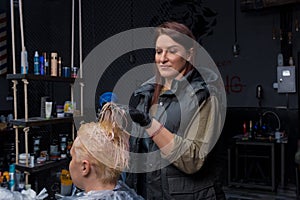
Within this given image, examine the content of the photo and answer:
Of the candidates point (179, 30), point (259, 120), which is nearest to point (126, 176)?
point (179, 30)

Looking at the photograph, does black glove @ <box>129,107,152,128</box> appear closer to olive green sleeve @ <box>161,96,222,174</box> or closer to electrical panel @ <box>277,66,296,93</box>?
olive green sleeve @ <box>161,96,222,174</box>

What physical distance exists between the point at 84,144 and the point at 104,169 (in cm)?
10

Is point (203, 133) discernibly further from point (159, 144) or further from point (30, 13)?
point (30, 13)

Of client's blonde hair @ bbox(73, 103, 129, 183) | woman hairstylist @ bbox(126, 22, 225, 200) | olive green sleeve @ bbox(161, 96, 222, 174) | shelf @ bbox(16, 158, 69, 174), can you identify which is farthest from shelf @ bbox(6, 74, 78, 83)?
olive green sleeve @ bbox(161, 96, 222, 174)

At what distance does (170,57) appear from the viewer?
1.22 meters

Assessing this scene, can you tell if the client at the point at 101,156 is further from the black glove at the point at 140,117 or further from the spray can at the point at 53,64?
the spray can at the point at 53,64

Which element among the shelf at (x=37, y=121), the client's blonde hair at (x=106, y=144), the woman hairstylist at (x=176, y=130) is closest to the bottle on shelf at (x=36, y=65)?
the shelf at (x=37, y=121)

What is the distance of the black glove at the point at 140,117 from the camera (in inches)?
40.2

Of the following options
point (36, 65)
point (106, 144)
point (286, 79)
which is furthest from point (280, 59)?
point (106, 144)

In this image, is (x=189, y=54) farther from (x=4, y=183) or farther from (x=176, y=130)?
(x=4, y=183)

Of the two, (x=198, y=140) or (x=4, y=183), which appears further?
(x=4, y=183)

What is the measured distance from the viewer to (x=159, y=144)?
1083 millimetres

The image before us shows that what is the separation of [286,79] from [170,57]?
141 inches

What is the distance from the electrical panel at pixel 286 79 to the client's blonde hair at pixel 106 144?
150 inches
